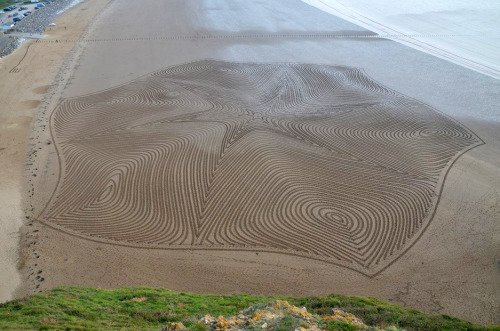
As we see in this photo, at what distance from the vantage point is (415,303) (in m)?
14.2

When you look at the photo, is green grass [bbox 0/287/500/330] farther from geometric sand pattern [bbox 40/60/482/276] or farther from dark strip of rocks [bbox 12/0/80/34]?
dark strip of rocks [bbox 12/0/80/34]

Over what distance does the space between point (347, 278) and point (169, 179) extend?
1003 centimetres

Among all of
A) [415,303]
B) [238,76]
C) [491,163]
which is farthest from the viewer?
[238,76]

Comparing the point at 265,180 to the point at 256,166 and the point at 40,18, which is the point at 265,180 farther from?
the point at 40,18

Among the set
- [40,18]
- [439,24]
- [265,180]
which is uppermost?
[40,18]

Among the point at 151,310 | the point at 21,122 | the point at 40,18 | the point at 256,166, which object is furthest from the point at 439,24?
the point at 40,18

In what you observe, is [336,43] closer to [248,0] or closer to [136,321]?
[248,0]

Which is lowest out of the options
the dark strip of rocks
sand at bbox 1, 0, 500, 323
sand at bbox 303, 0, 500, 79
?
sand at bbox 1, 0, 500, 323

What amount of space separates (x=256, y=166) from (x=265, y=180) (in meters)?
1.26

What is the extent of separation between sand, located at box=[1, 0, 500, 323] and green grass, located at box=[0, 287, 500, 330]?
197 cm

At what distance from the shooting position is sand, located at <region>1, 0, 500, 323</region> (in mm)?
15531

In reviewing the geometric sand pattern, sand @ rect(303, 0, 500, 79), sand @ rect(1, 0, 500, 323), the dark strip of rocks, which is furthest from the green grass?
the dark strip of rocks

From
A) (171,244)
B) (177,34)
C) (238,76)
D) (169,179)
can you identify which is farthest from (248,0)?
(171,244)

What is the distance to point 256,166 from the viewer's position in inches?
836
